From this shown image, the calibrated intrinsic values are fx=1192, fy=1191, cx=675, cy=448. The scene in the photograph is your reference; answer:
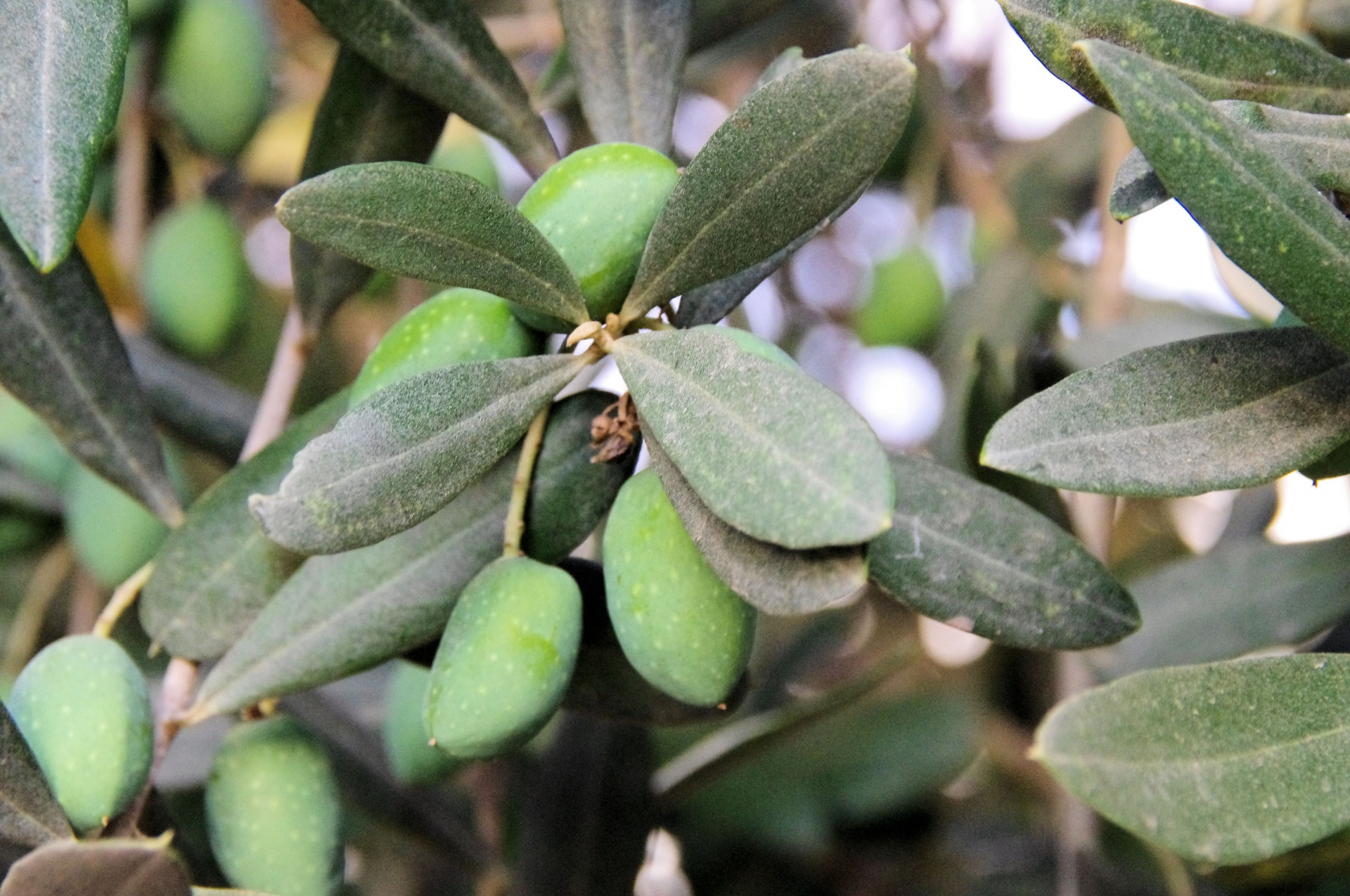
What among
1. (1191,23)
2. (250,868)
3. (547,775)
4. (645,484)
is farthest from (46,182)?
(547,775)

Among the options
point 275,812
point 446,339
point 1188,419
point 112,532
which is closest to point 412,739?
point 275,812

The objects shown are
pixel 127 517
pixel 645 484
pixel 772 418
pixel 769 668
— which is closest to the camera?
pixel 772 418

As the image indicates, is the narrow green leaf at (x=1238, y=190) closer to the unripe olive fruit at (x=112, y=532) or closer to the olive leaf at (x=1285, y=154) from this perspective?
the olive leaf at (x=1285, y=154)

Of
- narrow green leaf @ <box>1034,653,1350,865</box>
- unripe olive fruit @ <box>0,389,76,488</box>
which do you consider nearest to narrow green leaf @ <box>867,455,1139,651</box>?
narrow green leaf @ <box>1034,653,1350,865</box>

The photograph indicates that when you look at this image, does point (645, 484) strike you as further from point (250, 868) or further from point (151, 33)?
point (151, 33)

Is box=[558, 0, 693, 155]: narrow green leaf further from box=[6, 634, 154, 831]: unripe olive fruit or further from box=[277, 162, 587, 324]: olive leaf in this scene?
box=[6, 634, 154, 831]: unripe olive fruit

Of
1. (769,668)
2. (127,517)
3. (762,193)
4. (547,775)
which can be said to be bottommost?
(769,668)
